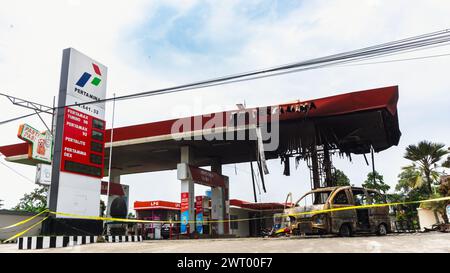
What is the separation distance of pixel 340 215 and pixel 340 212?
11 cm

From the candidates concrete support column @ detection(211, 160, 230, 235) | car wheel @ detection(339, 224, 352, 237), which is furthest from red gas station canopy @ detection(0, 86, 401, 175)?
car wheel @ detection(339, 224, 352, 237)

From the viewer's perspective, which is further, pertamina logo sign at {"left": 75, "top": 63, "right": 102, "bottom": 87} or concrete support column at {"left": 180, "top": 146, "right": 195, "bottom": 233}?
concrete support column at {"left": 180, "top": 146, "right": 195, "bottom": 233}

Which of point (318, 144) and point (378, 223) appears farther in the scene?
point (318, 144)

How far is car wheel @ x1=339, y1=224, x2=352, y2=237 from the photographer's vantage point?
12297 mm

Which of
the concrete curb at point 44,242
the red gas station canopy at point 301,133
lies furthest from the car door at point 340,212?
the concrete curb at point 44,242

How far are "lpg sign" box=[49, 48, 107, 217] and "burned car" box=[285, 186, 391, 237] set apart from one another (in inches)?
317

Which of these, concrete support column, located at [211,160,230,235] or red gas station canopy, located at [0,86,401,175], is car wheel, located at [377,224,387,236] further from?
concrete support column, located at [211,160,230,235]

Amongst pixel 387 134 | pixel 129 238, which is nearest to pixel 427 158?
pixel 387 134

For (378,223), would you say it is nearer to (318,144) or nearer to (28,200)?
(318,144)

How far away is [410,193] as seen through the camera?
36.9m
